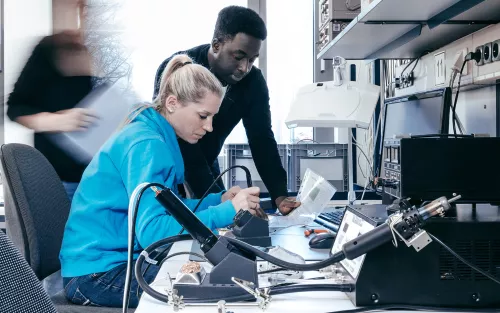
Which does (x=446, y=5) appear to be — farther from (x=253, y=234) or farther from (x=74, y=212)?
(x=74, y=212)

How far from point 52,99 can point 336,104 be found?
1.07 m

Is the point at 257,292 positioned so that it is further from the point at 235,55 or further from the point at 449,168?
the point at 235,55

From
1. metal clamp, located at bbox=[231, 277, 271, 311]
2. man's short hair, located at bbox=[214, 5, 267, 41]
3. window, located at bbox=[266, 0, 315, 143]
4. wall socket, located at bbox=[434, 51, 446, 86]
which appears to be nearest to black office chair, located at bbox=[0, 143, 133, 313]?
metal clamp, located at bbox=[231, 277, 271, 311]

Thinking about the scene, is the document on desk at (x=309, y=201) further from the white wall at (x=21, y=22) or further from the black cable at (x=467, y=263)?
the white wall at (x=21, y=22)

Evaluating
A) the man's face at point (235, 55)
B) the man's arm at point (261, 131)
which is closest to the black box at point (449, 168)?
the man's face at point (235, 55)

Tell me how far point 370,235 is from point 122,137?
0.77 meters

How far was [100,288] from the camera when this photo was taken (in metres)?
1.18

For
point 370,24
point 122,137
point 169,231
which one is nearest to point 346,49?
point 370,24

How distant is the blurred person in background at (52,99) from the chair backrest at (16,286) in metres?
1.36

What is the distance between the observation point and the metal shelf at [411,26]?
4.25 feet

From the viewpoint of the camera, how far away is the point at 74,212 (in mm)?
1288

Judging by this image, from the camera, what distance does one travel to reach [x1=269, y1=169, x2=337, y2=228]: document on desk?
5.07 ft

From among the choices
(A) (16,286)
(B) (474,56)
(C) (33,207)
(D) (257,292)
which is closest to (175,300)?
(D) (257,292)

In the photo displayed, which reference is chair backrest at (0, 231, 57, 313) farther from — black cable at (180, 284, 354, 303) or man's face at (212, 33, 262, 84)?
man's face at (212, 33, 262, 84)
